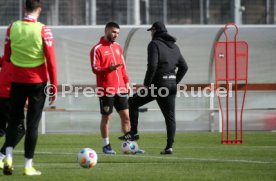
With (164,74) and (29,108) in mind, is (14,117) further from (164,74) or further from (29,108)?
(164,74)

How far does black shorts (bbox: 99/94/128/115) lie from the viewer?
14625mm

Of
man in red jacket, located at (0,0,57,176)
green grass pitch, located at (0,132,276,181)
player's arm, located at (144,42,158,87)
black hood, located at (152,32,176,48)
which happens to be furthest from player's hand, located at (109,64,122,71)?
man in red jacket, located at (0,0,57,176)

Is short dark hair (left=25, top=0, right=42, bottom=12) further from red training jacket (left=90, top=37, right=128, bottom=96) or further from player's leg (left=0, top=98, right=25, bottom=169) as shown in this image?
red training jacket (left=90, top=37, right=128, bottom=96)

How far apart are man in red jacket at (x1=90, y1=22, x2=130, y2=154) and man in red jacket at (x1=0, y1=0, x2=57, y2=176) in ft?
12.8

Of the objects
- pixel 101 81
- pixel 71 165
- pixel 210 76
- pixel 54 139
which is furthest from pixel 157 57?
pixel 210 76

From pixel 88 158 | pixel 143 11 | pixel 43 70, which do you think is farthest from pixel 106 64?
pixel 143 11

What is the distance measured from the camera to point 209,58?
22.8 meters

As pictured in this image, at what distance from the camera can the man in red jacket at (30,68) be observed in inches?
416

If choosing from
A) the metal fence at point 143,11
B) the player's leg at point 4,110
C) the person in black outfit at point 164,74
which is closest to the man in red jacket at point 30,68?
the player's leg at point 4,110

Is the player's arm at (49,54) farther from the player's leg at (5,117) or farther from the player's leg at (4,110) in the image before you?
the player's leg at (4,110)

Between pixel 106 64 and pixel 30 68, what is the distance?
13.8 feet

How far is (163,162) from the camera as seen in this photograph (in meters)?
12.7

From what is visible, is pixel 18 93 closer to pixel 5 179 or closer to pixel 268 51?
pixel 5 179

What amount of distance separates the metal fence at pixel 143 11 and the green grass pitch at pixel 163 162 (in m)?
10.4
